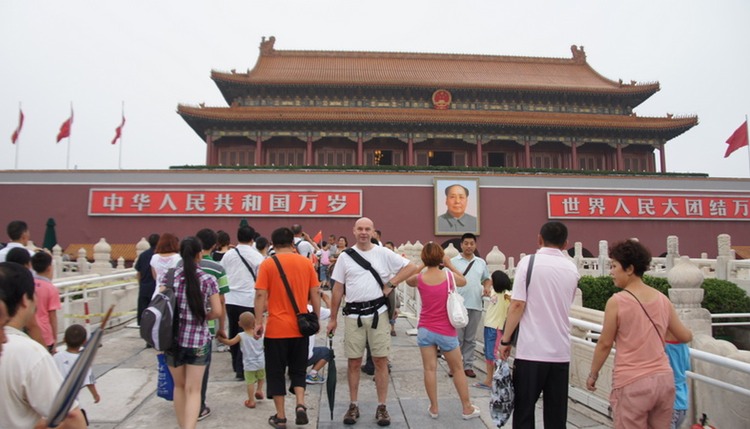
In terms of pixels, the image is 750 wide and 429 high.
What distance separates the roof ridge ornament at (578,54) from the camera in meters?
27.8

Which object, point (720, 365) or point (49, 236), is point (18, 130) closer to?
point (49, 236)

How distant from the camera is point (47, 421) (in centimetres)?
180

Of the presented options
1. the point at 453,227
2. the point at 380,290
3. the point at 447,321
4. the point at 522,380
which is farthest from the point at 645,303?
the point at 453,227

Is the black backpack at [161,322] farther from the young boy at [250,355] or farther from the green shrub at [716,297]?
the green shrub at [716,297]

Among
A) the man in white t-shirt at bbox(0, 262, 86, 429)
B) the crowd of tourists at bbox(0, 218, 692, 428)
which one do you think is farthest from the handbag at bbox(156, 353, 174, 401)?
the man in white t-shirt at bbox(0, 262, 86, 429)

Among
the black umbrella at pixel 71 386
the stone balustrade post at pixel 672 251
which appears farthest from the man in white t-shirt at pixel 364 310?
the stone balustrade post at pixel 672 251

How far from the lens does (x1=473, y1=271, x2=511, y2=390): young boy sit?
16.1 ft

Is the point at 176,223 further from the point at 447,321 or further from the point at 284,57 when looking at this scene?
the point at 447,321

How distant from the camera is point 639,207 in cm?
2009

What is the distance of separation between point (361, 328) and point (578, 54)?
2870 centimetres

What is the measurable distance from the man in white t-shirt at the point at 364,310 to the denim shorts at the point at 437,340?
30cm

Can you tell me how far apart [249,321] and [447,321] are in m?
1.84

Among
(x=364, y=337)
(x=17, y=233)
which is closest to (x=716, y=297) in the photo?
(x=364, y=337)

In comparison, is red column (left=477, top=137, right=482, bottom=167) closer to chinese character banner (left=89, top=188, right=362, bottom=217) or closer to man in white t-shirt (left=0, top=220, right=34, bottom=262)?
chinese character banner (left=89, top=188, right=362, bottom=217)
